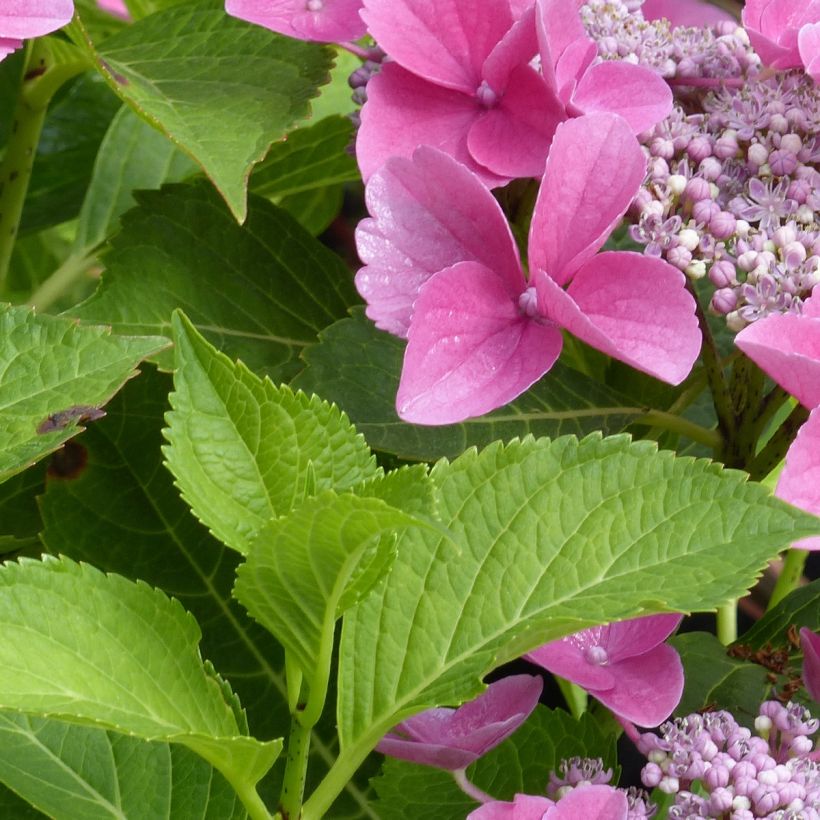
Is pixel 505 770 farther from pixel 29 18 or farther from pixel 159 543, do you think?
pixel 29 18

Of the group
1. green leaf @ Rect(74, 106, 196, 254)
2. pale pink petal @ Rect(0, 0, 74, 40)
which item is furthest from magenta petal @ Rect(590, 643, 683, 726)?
green leaf @ Rect(74, 106, 196, 254)

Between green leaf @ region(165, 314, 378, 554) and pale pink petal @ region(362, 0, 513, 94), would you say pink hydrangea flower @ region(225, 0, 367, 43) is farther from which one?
green leaf @ region(165, 314, 378, 554)

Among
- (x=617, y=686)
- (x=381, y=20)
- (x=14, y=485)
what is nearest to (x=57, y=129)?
(x=14, y=485)

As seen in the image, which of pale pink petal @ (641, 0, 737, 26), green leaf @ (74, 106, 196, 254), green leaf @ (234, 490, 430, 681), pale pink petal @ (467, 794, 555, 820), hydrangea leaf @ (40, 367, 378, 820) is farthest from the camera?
green leaf @ (74, 106, 196, 254)

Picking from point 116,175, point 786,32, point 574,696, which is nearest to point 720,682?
point 574,696

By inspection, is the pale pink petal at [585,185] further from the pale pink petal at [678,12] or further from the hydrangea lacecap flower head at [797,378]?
the pale pink petal at [678,12]
